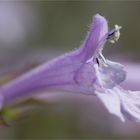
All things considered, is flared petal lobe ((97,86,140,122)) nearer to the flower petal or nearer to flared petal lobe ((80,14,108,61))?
the flower petal

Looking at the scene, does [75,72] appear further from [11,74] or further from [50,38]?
[50,38]

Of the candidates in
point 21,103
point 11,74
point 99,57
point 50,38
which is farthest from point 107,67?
point 50,38

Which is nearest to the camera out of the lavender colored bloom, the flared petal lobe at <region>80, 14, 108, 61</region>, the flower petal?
the flower petal

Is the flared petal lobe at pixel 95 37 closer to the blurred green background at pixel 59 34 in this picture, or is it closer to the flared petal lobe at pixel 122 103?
the flared petal lobe at pixel 122 103

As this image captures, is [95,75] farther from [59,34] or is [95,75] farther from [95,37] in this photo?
[59,34]

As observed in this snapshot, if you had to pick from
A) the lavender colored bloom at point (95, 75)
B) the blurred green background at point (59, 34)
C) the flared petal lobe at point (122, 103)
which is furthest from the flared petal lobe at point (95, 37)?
the blurred green background at point (59, 34)

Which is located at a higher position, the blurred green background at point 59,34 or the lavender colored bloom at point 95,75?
the blurred green background at point 59,34

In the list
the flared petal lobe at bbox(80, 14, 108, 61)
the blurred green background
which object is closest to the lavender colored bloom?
the flared petal lobe at bbox(80, 14, 108, 61)

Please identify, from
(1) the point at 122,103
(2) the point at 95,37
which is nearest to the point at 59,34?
(2) the point at 95,37
